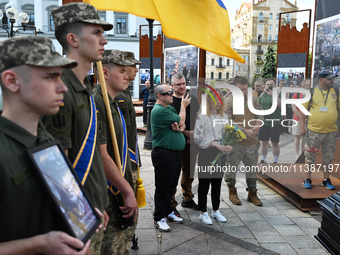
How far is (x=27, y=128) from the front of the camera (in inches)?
54.5

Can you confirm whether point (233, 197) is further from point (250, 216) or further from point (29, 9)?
point (29, 9)

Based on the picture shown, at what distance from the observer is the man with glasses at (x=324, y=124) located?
593 centimetres

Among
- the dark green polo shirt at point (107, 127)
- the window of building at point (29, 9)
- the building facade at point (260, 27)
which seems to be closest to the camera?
the dark green polo shirt at point (107, 127)

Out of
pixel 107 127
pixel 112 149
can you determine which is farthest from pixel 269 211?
pixel 107 127

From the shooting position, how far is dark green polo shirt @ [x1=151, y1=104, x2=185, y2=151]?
438cm

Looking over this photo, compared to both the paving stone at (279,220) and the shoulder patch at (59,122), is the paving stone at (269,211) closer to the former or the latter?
the paving stone at (279,220)

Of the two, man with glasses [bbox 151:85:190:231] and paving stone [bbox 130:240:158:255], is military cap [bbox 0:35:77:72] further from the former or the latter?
paving stone [bbox 130:240:158:255]

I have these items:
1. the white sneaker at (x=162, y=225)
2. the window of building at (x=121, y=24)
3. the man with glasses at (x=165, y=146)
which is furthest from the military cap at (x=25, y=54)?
the window of building at (x=121, y=24)

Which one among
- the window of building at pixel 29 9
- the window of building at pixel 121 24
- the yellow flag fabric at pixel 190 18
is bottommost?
the yellow flag fabric at pixel 190 18

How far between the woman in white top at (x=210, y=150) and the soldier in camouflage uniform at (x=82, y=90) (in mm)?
2805

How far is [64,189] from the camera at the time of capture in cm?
137

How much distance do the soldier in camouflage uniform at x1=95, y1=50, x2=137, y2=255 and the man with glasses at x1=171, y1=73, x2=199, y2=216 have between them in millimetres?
2150

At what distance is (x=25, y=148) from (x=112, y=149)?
1.34 meters

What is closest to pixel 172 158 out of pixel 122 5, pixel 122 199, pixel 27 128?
pixel 122 199
